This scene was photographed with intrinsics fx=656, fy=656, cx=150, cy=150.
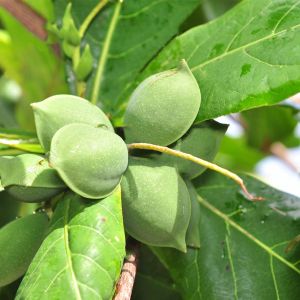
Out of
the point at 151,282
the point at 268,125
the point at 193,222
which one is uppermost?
the point at 193,222

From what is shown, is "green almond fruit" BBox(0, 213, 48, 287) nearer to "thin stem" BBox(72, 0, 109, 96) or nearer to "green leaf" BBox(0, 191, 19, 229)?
"thin stem" BBox(72, 0, 109, 96)

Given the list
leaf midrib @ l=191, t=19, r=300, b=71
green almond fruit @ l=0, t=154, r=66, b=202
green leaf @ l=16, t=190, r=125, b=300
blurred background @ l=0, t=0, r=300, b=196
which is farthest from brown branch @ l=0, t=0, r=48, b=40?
green leaf @ l=16, t=190, r=125, b=300

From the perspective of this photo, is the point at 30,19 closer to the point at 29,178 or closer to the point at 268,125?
the point at 29,178

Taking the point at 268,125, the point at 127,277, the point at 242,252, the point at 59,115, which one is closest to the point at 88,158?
the point at 59,115

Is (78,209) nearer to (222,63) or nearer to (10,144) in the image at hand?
(10,144)

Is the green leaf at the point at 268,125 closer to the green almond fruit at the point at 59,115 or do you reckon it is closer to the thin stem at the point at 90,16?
the thin stem at the point at 90,16

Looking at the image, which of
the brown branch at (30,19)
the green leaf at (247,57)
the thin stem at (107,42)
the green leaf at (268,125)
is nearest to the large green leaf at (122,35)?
the thin stem at (107,42)
